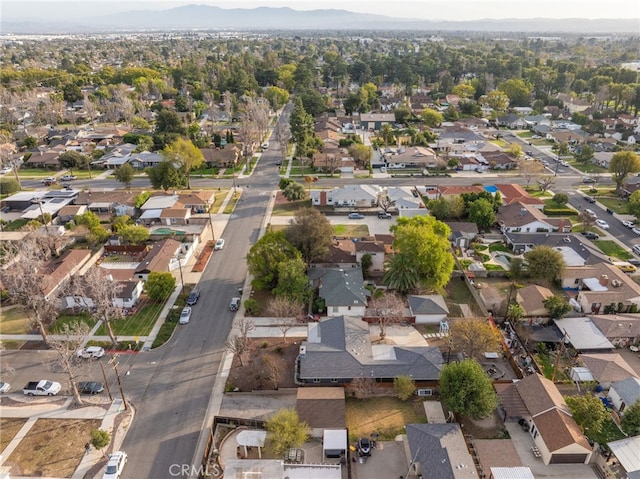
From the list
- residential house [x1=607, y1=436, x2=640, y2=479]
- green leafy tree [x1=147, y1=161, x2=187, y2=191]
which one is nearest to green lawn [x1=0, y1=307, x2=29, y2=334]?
green leafy tree [x1=147, y1=161, x2=187, y2=191]

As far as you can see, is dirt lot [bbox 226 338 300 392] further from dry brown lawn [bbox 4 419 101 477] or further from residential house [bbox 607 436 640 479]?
residential house [bbox 607 436 640 479]

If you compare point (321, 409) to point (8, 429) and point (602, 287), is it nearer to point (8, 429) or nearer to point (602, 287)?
point (8, 429)

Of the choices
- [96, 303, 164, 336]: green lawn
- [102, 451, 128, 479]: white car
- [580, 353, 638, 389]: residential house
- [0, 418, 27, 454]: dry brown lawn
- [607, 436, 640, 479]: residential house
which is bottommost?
[96, 303, 164, 336]: green lawn

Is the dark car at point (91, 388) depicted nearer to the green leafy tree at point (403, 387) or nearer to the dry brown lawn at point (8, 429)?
the dry brown lawn at point (8, 429)

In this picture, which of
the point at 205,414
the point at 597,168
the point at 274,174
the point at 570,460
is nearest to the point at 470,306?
the point at 570,460

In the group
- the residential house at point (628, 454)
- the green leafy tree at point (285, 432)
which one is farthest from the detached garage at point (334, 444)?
the residential house at point (628, 454)
